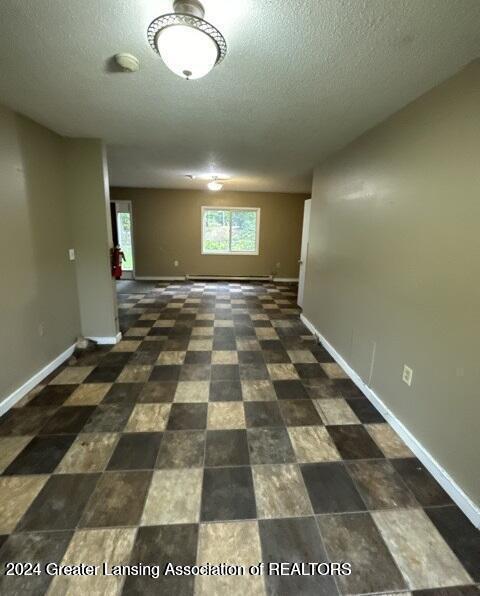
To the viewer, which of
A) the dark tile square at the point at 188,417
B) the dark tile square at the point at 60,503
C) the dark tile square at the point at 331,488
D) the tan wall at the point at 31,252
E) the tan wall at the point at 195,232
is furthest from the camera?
the tan wall at the point at 195,232

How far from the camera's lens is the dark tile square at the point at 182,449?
1718 mm

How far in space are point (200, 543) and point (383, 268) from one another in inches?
84.7

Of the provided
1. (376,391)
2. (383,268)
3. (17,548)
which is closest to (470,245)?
(383,268)

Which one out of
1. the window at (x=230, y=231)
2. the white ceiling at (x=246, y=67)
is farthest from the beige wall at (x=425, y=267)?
the window at (x=230, y=231)

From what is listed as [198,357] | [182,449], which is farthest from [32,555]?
[198,357]

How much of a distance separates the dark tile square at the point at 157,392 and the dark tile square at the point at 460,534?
1.88 m

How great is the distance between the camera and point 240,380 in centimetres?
268

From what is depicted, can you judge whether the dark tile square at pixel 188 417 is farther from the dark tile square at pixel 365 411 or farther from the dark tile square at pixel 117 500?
the dark tile square at pixel 365 411

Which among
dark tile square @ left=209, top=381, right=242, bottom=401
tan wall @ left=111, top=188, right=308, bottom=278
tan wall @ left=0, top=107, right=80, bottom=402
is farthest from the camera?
tan wall @ left=111, top=188, right=308, bottom=278

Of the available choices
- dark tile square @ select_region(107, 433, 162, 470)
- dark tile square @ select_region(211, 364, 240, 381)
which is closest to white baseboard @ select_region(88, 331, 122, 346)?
dark tile square @ select_region(211, 364, 240, 381)

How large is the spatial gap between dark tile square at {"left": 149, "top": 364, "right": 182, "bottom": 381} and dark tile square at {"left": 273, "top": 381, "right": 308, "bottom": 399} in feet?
3.22

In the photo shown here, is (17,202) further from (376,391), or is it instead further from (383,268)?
(376,391)

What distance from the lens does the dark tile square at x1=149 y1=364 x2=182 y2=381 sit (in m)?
2.69

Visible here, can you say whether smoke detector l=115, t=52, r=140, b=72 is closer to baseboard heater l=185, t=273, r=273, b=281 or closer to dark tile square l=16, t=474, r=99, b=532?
dark tile square l=16, t=474, r=99, b=532
